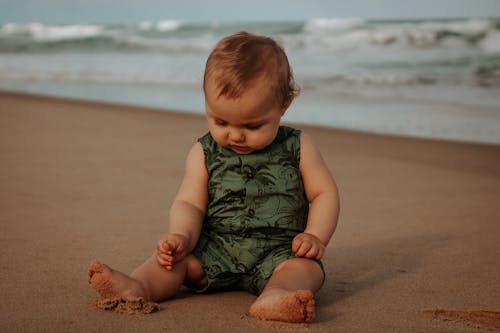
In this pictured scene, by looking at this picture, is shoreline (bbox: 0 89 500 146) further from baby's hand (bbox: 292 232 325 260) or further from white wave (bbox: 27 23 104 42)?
white wave (bbox: 27 23 104 42)

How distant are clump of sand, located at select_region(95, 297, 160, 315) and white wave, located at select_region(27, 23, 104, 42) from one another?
2534 centimetres

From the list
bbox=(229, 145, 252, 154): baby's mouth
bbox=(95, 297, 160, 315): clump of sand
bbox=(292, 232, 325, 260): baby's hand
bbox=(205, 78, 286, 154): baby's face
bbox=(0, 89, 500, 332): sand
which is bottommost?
bbox=(0, 89, 500, 332): sand

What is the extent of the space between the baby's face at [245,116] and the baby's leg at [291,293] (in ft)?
1.43

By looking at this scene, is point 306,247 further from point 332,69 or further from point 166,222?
point 332,69

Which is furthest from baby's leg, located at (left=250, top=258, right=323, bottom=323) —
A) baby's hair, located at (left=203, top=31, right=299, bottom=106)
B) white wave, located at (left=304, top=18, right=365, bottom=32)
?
white wave, located at (left=304, top=18, right=365, bottom=32)

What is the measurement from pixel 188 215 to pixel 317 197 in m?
0.47

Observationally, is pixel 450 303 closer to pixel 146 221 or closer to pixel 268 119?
pixel 268 119

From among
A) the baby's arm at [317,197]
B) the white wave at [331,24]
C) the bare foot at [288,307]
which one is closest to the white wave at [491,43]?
the white wave at [331,24]

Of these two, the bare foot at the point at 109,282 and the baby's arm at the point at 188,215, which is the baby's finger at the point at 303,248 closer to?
the baby's arm at the point at 188,215

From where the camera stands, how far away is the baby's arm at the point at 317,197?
8.50 ft

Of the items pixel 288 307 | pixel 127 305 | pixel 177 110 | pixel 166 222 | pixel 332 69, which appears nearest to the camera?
pixel 288 307

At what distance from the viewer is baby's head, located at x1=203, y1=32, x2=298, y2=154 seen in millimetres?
2367

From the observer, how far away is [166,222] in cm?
377

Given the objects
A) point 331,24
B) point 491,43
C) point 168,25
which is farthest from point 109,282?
point 168,25
